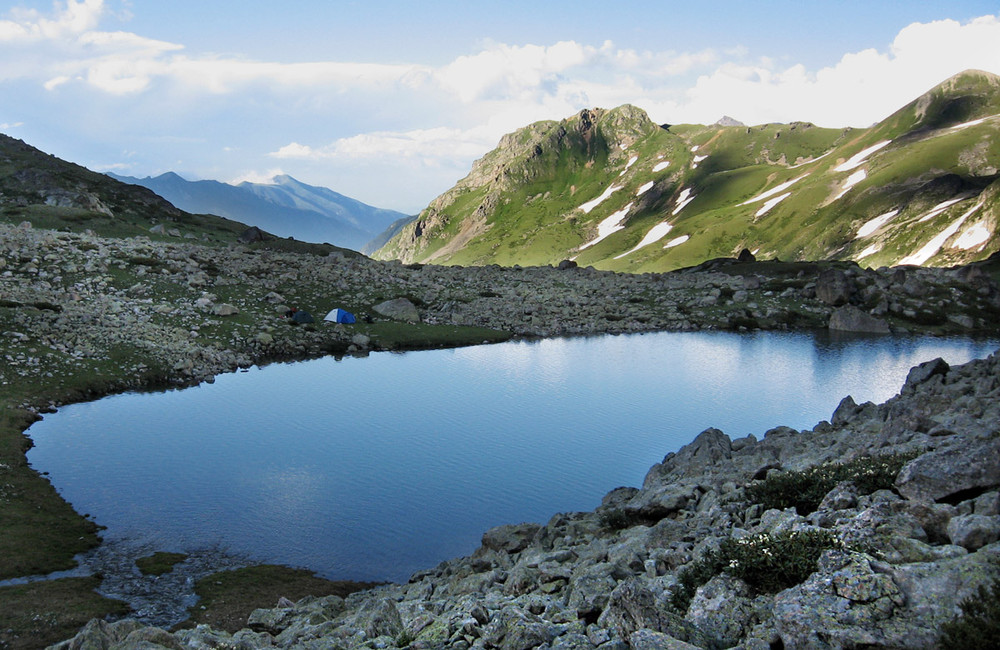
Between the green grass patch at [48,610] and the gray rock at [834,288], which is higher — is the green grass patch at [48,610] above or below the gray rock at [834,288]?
below

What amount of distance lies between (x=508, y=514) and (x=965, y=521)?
2057 cm

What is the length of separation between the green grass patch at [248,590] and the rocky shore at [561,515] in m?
1.77

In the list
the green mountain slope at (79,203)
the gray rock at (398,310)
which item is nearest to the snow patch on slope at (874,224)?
the gray rock at (398,310)

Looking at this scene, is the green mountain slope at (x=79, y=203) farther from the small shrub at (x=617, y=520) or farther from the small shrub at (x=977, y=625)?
the small shrub at (x=977, y=625)

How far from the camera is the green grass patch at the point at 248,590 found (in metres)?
→ 21.2

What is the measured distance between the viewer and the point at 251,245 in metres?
94.7

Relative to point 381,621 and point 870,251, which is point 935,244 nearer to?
point 870,251

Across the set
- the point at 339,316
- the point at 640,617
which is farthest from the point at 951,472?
the point at 339,316

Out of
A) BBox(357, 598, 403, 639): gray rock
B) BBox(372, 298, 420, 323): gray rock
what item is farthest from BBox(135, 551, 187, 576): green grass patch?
BBox(372, 298, 420, 323): gray rock

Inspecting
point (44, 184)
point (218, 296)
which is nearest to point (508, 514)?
point (218, 296)

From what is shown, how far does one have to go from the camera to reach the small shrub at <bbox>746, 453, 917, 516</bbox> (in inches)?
634

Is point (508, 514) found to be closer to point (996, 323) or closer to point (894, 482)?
point (894, 482)

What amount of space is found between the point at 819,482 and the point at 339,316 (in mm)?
58080

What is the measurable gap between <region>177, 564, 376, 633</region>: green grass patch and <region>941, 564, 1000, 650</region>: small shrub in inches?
744
